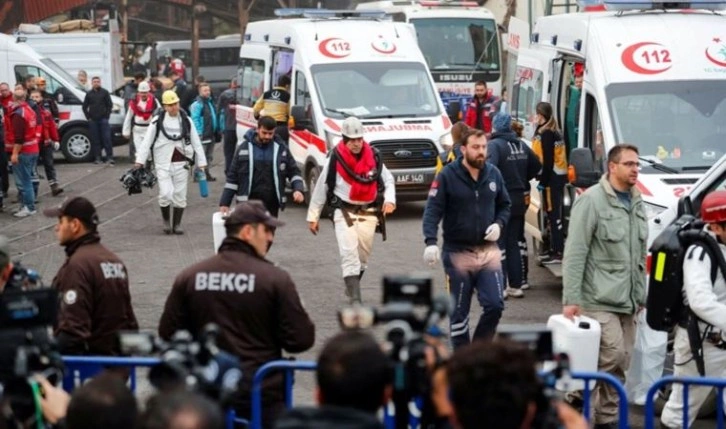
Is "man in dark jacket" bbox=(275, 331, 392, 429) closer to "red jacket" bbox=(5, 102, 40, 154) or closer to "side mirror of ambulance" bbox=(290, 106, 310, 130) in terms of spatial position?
"side mirror of ambulance" bbox=(290, 106, 310, 130)

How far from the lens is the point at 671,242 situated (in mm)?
8570

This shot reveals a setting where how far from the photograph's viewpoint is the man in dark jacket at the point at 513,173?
1330cm

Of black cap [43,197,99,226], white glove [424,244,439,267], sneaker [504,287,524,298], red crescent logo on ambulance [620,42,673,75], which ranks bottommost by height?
sneaker [504,287,524,298]

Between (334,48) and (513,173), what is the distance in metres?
7.53

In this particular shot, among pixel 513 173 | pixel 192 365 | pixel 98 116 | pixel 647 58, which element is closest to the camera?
pixel 192 365

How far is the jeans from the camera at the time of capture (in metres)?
20.3

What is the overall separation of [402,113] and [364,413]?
52.9 feet

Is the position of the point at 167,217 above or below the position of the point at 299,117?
below

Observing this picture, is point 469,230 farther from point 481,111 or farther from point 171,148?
point 481,111

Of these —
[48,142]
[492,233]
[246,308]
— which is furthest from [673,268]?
[48,142]

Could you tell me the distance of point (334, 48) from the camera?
2042 centimetres

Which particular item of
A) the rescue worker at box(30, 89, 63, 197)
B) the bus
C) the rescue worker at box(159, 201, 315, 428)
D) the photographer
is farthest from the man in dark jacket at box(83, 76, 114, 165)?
the photographer

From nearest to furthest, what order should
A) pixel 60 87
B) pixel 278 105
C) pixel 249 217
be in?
pixel 249 217, pixel 278 105, pixel 60 87

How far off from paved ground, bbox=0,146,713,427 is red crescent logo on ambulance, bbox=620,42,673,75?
7.47ft
